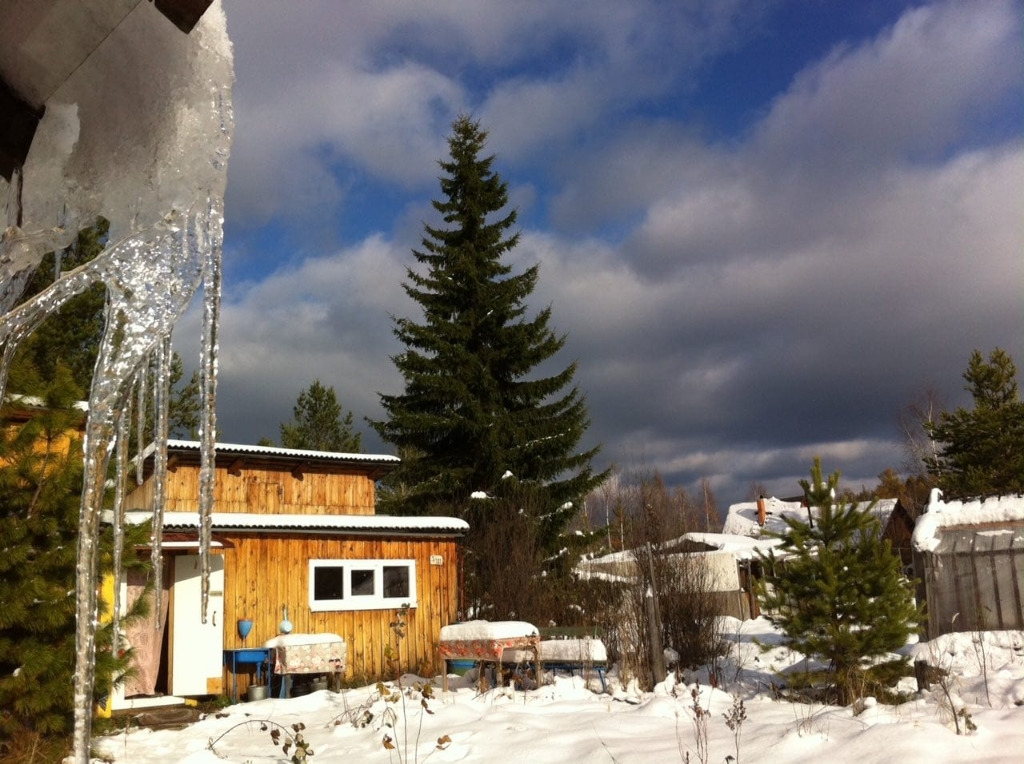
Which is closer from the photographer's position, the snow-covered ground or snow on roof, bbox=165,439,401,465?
the snow-covered ground

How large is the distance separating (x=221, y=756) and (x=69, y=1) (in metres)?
7.82

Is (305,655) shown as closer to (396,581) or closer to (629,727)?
(396,581)

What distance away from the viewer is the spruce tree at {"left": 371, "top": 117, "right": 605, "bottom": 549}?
20.4m

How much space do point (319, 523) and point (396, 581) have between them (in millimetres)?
1933

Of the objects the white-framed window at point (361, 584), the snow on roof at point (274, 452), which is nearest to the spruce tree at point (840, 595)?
the white-framed window at point (361, 584)

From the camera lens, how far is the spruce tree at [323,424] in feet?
109

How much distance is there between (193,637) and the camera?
1280cm

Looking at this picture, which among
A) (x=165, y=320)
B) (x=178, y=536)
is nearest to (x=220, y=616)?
(x=178, y=536)

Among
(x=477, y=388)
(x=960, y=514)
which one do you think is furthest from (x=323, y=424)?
(x=960, y=514)

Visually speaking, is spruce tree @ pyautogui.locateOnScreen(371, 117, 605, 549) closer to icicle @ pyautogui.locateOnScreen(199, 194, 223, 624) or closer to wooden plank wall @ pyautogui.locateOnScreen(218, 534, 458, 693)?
wooden plank wall @ pyautogui.locateOnScreen(218, 534, 458, 693)

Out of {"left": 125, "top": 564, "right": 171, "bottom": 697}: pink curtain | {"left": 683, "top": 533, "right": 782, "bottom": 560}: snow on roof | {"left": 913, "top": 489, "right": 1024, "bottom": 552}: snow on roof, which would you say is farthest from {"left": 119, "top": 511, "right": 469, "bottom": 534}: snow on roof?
{"left": 683, "top": 533, "right": 782, "bottom": 560}: snow on roof

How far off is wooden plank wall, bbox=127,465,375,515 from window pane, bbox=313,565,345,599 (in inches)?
92.1

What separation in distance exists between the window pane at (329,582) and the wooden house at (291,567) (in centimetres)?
2

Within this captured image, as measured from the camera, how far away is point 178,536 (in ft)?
39.6
